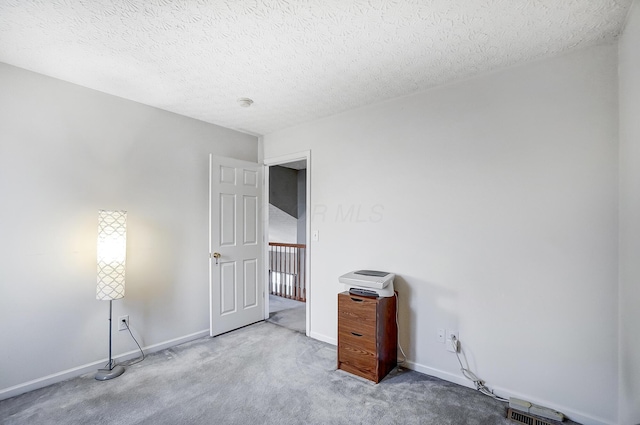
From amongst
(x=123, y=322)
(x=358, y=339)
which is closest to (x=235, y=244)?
(x=123, y=322)

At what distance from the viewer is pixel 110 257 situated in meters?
2.48

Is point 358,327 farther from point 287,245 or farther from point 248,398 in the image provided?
point 287,245

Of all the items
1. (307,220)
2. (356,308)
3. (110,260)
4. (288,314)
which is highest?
(307,220)

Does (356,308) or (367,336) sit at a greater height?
(356,308)

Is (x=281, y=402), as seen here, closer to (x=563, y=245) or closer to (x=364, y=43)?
(x=563, y=245)

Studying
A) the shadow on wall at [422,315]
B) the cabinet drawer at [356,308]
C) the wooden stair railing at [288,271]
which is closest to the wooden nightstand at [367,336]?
the cabinet drawer at [356,308]

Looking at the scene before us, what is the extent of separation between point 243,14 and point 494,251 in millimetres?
2338

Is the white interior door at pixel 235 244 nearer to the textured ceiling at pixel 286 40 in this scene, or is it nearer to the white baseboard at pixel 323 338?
the white baseboard at pixel 323 338

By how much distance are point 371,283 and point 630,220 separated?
1640 millimetres

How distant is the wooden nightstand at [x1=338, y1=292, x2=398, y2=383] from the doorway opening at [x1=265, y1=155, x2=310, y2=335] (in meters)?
1.48

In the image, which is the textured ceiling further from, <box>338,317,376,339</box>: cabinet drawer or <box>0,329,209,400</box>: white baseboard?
<box>0,329,209,400</box>: white baseboard

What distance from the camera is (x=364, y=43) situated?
1930 mm

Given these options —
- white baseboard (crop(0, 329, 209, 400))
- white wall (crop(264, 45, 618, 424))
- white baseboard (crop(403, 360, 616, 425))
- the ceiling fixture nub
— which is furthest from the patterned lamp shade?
white baseboard (crop(403, 360, 616, 425))

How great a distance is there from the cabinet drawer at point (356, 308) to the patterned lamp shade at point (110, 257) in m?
1.90
